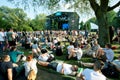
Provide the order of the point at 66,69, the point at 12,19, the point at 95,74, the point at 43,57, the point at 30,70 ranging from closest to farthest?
the point at 95,74 → the point at 30,70 → the point at 66,69 → the point at 43,57 → the point at 12,19

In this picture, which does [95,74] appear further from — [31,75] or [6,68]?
[6,68]

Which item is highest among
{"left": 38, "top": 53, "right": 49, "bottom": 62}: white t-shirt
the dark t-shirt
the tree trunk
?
the tree trunk

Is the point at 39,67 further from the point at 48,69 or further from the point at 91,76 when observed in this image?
the point at 91,76

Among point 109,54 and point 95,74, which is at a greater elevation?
point 95,74

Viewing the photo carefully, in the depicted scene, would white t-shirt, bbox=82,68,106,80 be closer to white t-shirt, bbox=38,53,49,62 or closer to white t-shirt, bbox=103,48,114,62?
white t-shirt, bbox=103,48,114,62

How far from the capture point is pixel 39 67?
15.5m

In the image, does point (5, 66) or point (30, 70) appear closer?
point (5, 66)

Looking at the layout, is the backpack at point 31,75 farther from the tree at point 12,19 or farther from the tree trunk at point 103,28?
the tree at point 12,19

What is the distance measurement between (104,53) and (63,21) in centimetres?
9260

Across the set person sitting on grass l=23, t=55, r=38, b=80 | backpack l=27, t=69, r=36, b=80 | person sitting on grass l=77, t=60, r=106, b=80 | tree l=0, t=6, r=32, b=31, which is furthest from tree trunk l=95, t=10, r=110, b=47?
tree l=0, t=6, r=32, b=31

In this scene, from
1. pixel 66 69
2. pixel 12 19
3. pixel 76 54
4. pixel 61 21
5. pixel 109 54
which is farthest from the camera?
pixel 12 19

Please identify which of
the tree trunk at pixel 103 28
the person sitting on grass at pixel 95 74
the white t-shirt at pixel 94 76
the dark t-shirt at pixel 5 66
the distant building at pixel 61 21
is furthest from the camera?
the distant building at pixel 61 21

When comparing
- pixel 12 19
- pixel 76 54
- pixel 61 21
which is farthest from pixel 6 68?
pixel 12 19

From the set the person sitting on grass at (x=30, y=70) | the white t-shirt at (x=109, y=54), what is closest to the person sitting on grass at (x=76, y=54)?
the white t-shirt at (x=109, y=54)
